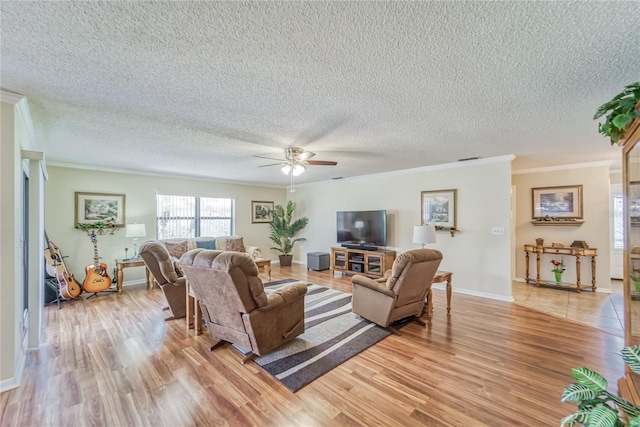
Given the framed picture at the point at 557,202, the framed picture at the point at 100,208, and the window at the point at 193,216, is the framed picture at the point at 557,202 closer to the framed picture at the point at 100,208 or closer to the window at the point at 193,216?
the window at the point at 193,216

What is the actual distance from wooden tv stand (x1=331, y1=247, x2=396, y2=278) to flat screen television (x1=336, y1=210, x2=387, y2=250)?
236 mm

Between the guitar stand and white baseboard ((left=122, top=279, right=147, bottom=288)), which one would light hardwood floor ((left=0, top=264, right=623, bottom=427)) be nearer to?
the guitar stand

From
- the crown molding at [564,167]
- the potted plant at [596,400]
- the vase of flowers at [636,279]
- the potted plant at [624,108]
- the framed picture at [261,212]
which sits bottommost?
the potted plant at [596,400]

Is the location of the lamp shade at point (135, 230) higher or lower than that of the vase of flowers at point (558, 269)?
higher

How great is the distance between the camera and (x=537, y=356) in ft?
8.52

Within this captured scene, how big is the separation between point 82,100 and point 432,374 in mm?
3870

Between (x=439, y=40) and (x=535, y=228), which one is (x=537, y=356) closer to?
(x=439, y=40)

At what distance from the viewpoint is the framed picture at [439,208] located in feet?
16.4

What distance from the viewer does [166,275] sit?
11.1 feet

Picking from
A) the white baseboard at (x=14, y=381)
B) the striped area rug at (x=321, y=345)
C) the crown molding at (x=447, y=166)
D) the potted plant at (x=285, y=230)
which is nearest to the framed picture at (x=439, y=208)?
the crown molding at (x=447, y=166)

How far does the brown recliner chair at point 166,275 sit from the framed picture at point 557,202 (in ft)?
21.9

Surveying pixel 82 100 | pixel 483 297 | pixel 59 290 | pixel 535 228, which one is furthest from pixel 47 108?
pixel 535 228

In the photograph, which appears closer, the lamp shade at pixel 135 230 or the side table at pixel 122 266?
the side table at pixel 122 266

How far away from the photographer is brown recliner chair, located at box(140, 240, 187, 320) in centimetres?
334
